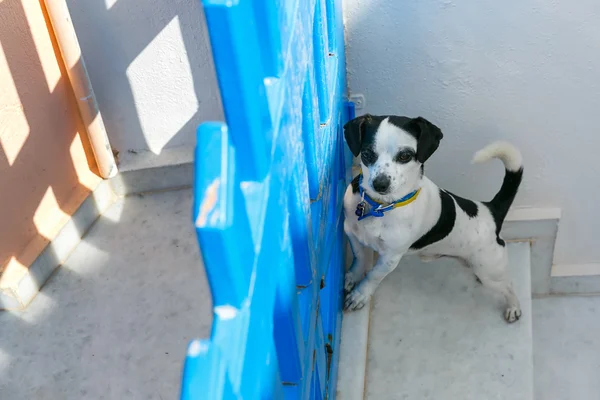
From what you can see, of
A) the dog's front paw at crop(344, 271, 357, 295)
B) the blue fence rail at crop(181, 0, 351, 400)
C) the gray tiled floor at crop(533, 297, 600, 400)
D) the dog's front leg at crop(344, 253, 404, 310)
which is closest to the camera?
the blue fence rail at crop(181, 0, 351, 400)

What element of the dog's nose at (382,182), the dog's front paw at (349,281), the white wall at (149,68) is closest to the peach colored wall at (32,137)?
the white wall at (149,68)

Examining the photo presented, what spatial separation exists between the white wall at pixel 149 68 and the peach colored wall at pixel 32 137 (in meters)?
0.11

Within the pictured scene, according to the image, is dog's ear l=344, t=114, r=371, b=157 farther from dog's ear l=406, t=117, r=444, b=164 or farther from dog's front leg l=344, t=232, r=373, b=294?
dog's front leg l=344, t=232, r=373, b=294

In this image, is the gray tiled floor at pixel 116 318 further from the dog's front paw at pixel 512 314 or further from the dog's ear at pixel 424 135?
the dog's front paw at pixel 512 314

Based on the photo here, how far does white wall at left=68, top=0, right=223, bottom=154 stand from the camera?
181cm

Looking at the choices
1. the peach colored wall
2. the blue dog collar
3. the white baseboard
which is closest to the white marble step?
the white baseboard

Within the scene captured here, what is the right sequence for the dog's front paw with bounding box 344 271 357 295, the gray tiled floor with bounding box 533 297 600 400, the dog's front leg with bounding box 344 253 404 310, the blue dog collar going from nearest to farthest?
the blue dog collar → the dog's front leg with bounding box 344 253 404 310 → the dog's front paw with bounding box 344 271 357 295 → the gray tiled floor with bounding box 533 297 600 400

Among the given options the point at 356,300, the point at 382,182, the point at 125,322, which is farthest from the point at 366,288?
the point at 125,322

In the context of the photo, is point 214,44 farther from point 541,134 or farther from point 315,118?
point 541,134

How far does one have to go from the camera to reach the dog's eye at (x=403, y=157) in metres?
1.51

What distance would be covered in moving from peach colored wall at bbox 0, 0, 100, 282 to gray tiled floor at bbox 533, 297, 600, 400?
5.64 ft

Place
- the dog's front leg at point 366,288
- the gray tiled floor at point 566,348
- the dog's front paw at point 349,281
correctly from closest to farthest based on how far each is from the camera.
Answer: the dog's front leg at point 366,288, the dog's front paw at point 349,281, the gray tiled floor at point 566,348

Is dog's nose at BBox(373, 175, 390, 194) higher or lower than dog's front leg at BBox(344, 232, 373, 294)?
higher

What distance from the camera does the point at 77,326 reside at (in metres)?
1.72
